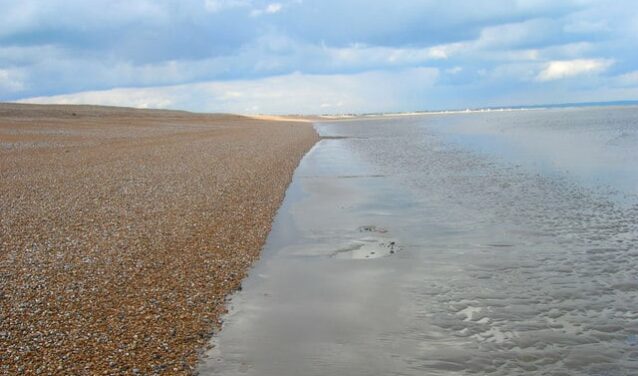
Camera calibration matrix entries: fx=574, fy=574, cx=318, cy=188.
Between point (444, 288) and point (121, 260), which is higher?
point (121, 260)

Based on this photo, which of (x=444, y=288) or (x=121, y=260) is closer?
(x=444, y=288)

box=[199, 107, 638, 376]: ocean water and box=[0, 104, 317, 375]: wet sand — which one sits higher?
box=[0, 104, 317, 375]: wet sand

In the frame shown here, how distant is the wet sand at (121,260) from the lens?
267 inches

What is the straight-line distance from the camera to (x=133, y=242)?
11938 mm

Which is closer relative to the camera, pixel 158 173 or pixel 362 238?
pixel 362 238

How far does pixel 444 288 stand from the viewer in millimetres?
9328

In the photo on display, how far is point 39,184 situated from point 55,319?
14788 millimetres

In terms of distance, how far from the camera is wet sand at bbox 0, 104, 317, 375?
22.2 ft

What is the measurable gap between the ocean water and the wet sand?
58 cm

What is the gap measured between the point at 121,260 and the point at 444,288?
228 inches

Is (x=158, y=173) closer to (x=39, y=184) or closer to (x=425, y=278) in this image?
(x=39, y=184)

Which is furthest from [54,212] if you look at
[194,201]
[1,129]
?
[1,129]

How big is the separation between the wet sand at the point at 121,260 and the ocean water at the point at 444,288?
58cm

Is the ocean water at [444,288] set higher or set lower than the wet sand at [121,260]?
lower
